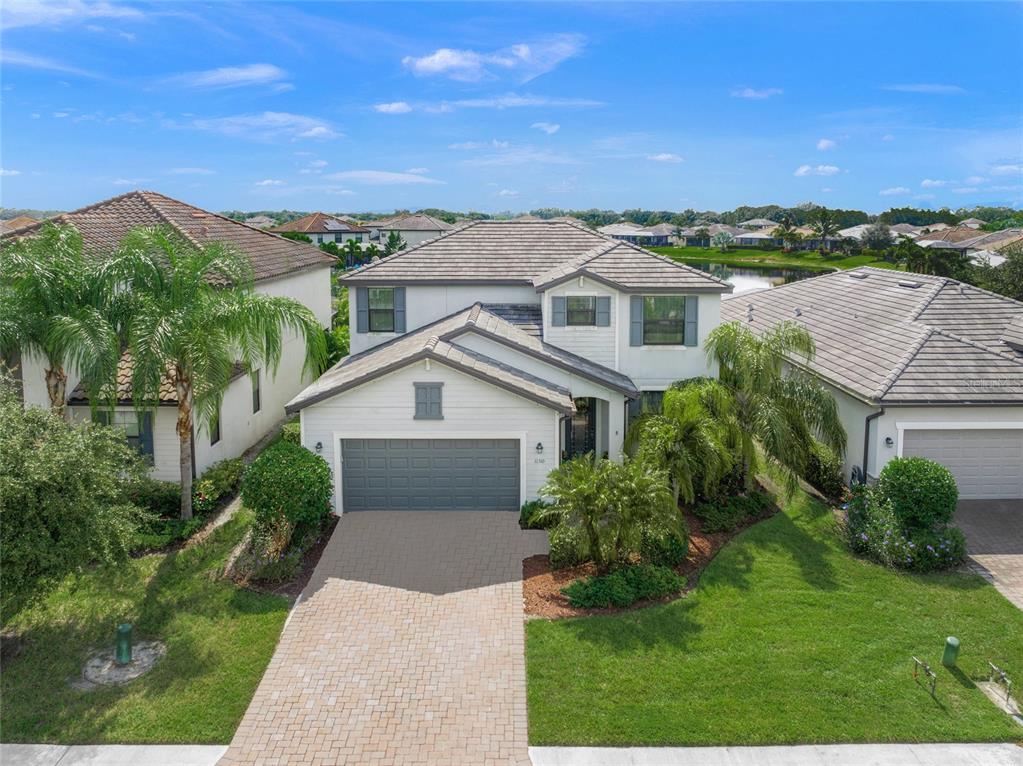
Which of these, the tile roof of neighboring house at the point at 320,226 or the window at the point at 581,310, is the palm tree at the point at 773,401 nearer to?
the window at the point at 581,310

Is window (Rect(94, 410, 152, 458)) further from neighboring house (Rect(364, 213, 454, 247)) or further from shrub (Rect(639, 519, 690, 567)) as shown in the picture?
neighboring house (Rect(364, 213, 454, 247))

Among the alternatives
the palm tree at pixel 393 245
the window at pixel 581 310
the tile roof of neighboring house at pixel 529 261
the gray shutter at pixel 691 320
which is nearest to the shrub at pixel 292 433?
the tile roof of neighboring house at pixel 529 261

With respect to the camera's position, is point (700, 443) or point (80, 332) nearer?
point (80, 332)

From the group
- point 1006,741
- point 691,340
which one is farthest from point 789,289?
point 1006,741

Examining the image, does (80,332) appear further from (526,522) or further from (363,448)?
(526,522)

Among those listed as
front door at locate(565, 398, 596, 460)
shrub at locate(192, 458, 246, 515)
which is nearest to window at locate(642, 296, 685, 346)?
front door at locate(565, 398, 596, 460)

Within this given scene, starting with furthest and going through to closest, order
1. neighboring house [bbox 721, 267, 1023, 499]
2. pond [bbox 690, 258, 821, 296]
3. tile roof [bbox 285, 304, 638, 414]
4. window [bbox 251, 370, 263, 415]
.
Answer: pond [bbox 690, 258, 821, 296]
window [bbox 251, 370, 263, 415]
neighboring house [bbox 721, 267, 1023, 499]
tile roof [bbox 285, 304, 638, 414]

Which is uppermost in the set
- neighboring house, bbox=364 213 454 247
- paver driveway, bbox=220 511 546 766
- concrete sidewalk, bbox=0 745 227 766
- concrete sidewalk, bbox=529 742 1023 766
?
neighboring house, bbox=364 213 454 247
